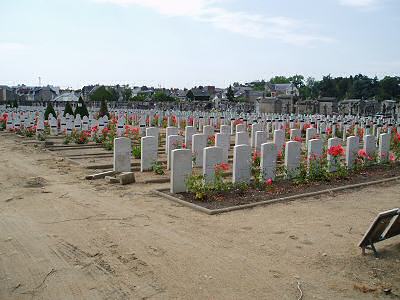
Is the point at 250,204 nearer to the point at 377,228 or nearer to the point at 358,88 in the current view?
the point at 377,228

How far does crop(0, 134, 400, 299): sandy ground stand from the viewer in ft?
15.7

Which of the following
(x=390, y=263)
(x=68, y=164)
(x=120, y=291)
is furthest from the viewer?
(x=68, y=164)

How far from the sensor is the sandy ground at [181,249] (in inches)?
188

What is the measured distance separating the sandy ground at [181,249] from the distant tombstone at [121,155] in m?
2.91

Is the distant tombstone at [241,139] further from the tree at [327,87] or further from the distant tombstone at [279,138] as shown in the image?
the tree at [327,87]

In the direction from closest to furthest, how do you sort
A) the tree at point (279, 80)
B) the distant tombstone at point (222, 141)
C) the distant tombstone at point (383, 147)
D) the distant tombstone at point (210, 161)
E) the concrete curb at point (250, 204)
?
the concrete curb at point (250, 204) < the distant tombstone at point (210, 161) < the distant tombstone at point (222, 141) < the distant tombstone at point (383, 147) < the tree at point (279, 80)

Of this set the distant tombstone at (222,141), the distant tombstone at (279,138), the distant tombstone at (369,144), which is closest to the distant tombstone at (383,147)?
the distant tombstone at (369,144)

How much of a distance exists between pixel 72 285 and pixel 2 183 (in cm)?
667

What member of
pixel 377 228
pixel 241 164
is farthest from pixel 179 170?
pixel 377 228

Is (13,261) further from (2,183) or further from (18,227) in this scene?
(2,183)

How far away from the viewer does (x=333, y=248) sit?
609 cm

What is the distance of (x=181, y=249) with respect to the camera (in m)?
5.99

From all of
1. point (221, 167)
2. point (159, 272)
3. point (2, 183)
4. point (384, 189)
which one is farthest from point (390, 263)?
point (2, 183)

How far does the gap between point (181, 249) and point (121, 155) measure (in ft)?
22.3
